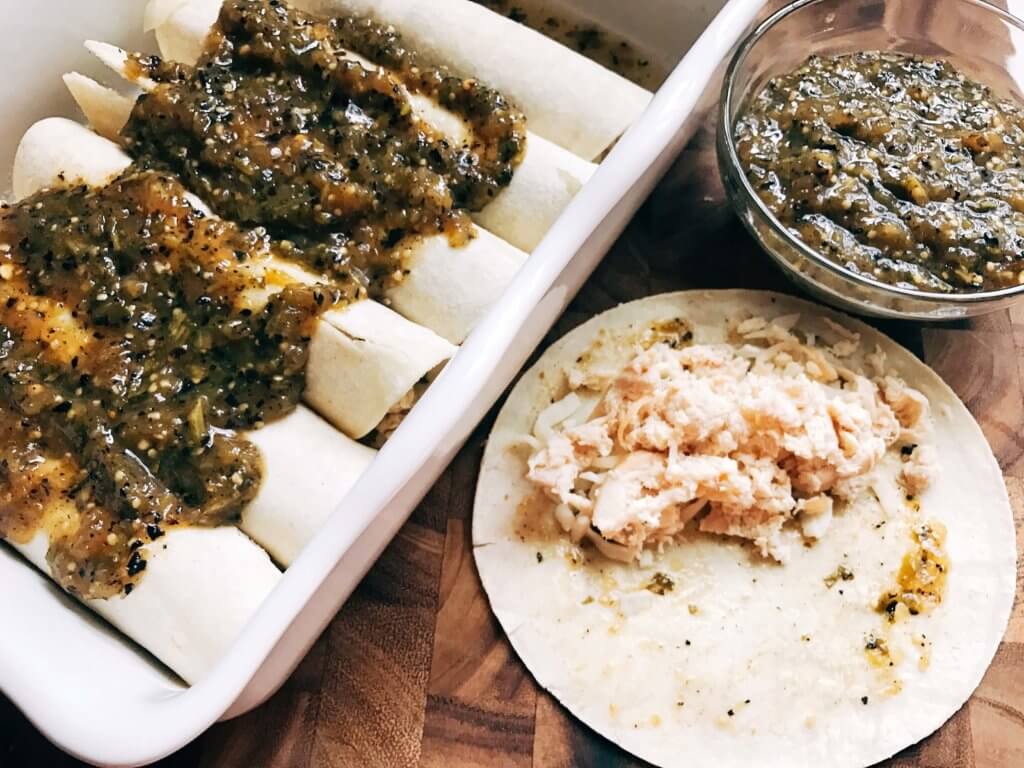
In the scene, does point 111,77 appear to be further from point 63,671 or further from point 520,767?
point 520,767

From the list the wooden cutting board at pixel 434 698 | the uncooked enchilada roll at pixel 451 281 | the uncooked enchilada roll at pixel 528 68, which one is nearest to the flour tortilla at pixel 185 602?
the wooden cutting board at pixel 434 698

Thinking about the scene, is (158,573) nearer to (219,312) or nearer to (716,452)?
(219,312)

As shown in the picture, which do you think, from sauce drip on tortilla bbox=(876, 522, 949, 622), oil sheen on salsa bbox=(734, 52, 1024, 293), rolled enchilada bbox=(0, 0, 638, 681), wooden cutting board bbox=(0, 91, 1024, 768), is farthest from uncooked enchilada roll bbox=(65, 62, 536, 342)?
sauce drip on tortilla bbox=(876, 522, 949, 622)

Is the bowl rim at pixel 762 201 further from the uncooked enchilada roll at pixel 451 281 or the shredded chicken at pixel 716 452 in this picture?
the uncooked enchilada roll at pixel 451 281

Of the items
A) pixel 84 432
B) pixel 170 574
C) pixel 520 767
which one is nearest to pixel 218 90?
pixel 84 432

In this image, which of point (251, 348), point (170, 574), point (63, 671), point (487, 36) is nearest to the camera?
point (63, 671)

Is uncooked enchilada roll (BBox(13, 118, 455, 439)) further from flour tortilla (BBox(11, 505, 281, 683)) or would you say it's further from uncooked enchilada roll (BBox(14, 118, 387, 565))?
flour tortilla (BBox(11, 505, 281, 683))
